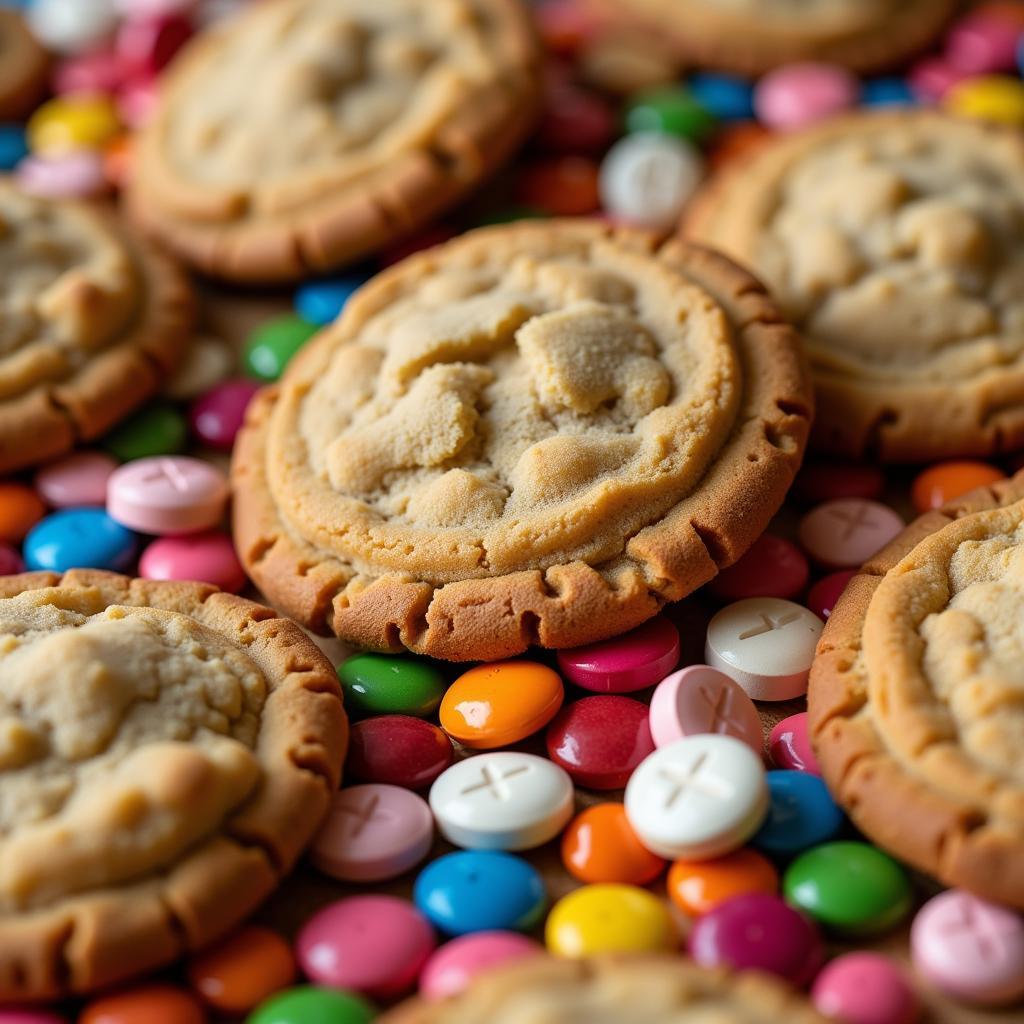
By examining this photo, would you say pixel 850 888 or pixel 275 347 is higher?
pixel 275 347

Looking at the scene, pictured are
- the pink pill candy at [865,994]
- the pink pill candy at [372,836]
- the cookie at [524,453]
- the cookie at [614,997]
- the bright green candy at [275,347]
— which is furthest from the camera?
the bright green candy at [275,347]

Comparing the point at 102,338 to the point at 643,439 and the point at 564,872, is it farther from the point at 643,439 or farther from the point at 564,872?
the point at 564,872

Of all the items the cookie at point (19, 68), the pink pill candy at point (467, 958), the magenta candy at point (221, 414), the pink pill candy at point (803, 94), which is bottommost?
the pink pill candy at point (467, 958)

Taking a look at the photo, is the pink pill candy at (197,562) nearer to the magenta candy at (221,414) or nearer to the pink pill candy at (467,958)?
the magenta candy at (221,414)

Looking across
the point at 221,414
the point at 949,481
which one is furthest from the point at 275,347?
the point at 949,481

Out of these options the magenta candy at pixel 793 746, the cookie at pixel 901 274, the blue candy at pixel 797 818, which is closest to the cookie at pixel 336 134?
the cookie at pixel 901 274

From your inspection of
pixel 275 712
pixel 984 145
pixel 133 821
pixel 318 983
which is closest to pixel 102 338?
pixel 275 712

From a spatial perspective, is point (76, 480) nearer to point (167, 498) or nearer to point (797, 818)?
point (167, 498)
